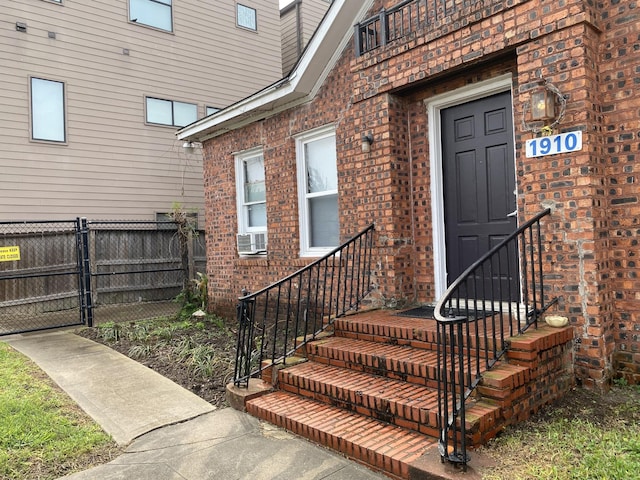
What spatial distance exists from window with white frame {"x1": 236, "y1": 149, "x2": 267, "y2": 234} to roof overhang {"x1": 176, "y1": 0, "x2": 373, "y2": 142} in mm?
670

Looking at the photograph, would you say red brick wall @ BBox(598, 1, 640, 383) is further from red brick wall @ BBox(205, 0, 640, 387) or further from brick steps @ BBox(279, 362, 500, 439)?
brick steps @ BBox(279, 362, 500, 439)

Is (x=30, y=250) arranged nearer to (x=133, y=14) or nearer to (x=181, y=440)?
(x=133, y=14)

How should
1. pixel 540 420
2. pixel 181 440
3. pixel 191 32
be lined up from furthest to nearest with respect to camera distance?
1. pixel 191 32
2. pixel 181 440
3. pixel 540 420

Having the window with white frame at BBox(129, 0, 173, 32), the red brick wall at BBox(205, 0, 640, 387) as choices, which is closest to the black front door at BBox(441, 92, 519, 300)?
the red brick wall at BBox(205, 0, 640, 387)

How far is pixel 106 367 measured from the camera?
6039 mm

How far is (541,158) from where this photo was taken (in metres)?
4.34

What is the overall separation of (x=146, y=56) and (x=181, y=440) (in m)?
10.3

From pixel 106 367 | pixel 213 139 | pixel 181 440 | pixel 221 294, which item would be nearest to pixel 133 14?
pixel 213 139

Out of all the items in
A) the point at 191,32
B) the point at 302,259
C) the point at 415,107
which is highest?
the point at 191,32

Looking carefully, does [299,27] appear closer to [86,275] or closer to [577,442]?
[86,275]

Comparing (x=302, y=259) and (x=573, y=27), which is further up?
(x=573, y=27)

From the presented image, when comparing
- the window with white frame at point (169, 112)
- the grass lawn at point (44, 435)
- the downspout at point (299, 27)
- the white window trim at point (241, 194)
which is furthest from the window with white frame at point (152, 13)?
the grass lawn at point (44, 435)

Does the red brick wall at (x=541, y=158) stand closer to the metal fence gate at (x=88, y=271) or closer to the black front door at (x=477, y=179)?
the black front door at (x=477, y=179)

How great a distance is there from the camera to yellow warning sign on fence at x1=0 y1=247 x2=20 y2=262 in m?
8.81
